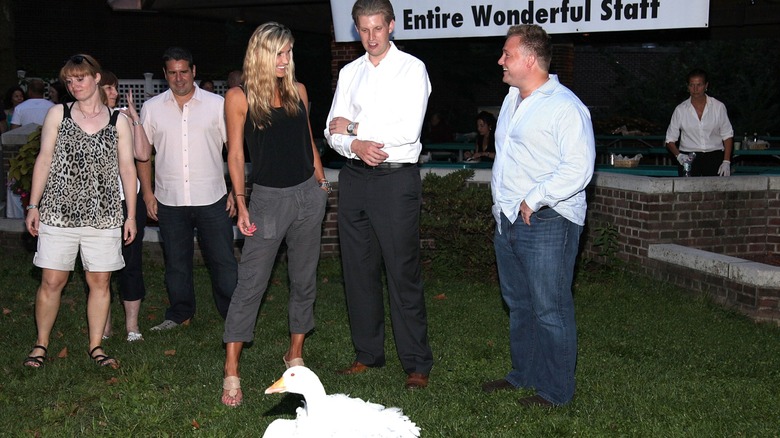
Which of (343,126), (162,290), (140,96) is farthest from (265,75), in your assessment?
(140,96)

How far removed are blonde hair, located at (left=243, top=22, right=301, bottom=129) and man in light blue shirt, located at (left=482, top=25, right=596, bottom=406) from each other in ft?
4.12

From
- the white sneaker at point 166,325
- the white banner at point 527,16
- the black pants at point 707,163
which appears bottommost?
the white sneaker at point 166,325

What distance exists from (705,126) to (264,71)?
22.8 feet

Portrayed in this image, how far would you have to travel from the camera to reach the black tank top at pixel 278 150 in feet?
17.8

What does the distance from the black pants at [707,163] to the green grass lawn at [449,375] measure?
2.74 m

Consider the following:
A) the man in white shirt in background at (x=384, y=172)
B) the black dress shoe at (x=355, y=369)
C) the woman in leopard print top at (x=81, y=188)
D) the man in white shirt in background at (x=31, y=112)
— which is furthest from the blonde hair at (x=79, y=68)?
the man in white shirt in background at (x=31, y=112)

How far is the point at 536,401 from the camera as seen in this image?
17.5 ft

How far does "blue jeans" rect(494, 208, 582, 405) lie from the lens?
5113 millimetres

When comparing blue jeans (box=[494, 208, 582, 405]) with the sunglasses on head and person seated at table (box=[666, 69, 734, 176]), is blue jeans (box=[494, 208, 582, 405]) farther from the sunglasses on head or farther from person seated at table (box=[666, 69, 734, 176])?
person seated at table (box=[666, 69, 734, 176])

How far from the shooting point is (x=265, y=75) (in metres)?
5.26

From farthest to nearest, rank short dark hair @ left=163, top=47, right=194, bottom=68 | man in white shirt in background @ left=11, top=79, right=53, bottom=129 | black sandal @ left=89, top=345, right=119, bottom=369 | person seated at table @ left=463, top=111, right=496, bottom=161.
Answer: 1. person seated at table @ left=463, top=111, right=496, bottom=161
2. man in white shirt in background @ left=11, top=79, right=53, bottom=129
3. short dark hair @ left=163, top=47, right=194, bottom=68
4. black sandal @ left=89, top=345, right=119, bottom=369

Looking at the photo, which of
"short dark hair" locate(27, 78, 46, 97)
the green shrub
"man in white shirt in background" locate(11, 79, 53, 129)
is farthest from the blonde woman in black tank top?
"short dark hair" locate(27, 78, 46, 97)

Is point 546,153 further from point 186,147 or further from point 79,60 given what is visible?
point 79,60

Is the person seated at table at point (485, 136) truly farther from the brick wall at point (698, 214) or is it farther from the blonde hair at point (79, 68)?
the blonde hair at point (79, 68)
